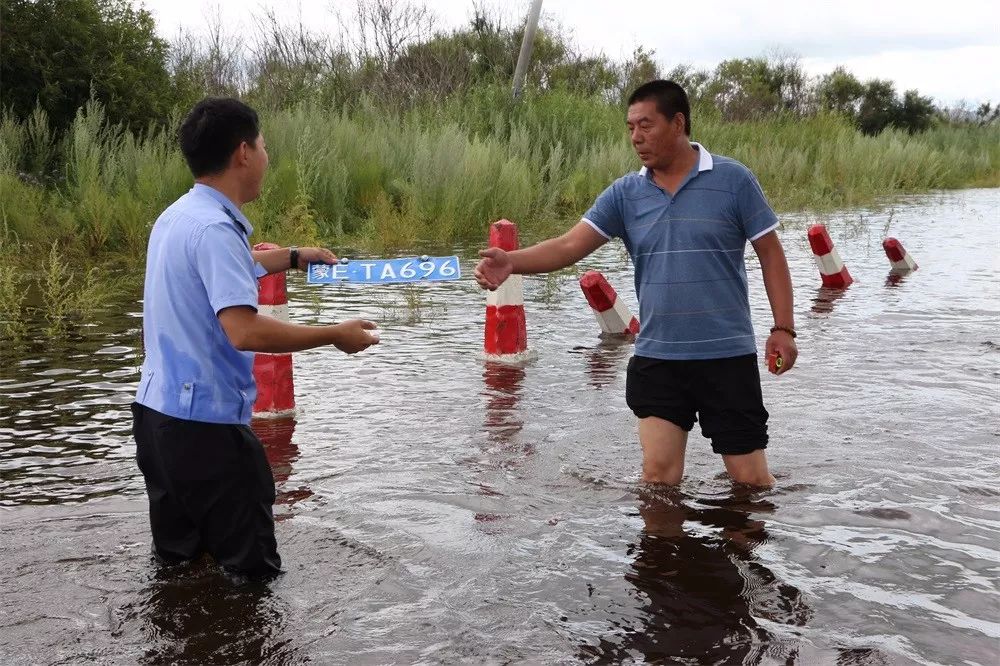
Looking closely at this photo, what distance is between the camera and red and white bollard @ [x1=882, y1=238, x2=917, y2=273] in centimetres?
1330

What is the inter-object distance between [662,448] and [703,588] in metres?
0.93

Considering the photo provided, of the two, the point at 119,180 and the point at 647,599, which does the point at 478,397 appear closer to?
the point at 647,599

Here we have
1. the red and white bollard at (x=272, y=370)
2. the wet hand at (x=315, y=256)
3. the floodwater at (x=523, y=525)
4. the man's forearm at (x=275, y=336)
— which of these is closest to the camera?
the man's forearm at (x=275, y=336)

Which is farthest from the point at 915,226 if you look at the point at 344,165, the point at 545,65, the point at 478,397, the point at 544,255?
the point at 545,65

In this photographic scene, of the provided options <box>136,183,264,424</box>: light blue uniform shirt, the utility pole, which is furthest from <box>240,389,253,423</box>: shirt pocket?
the utility pole

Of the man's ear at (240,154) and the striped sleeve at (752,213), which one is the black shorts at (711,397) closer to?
the striped sleeve at (752,213)

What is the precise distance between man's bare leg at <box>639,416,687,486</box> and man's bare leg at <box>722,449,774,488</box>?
0.20 metres

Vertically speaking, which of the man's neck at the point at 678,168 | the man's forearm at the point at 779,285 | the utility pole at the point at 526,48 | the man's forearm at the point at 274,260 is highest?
the utility pole at the point at 526,48

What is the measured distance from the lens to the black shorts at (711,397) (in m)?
4.93

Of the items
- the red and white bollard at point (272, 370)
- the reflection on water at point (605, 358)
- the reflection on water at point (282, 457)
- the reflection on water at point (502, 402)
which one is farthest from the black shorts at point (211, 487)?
the reflection on water at point (605, 358)

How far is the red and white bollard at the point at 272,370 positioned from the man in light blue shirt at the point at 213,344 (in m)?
2.80

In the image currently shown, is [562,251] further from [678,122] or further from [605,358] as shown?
[605,358]

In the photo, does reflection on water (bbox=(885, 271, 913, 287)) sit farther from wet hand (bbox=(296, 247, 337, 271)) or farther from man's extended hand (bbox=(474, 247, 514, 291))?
wet hand (bbox=(296, 247, 337, 271))

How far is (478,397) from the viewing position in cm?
755
